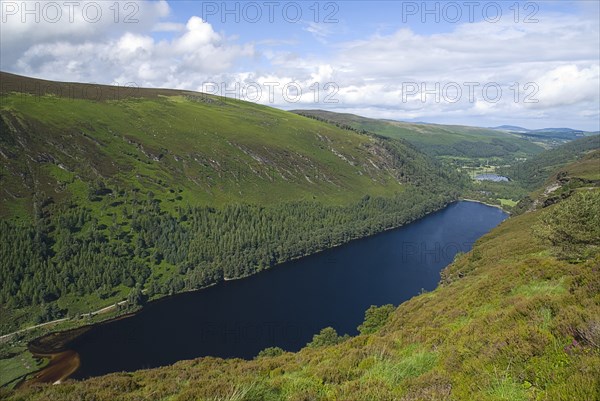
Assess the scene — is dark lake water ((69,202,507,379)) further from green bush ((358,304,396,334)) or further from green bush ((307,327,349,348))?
green bush ((358,304,396,334))

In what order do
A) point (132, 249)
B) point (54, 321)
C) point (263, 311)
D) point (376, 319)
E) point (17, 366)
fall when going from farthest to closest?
point (132, 249) < point (263, 311) < point (54, 321) < point (17, 366) < point (376, 319)

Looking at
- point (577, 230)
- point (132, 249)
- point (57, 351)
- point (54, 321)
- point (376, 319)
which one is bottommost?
point (57, 351)

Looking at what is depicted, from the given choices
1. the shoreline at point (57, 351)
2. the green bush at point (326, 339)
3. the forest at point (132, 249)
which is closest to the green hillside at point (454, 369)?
the green bush at point (326, 339)

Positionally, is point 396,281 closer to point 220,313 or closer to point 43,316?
point 220,313

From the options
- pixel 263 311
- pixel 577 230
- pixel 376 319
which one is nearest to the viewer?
pixel 577 230

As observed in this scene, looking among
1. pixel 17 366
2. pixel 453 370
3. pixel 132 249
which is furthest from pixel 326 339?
pixel 132 249

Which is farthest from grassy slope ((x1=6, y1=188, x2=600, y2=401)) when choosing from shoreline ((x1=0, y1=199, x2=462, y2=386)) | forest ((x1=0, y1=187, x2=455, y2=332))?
forest ((x1=0, y1=187, x2=455, y2=332))

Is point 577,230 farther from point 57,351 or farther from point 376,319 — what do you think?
point 57,351

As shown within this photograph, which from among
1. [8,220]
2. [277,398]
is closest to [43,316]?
[8,220]

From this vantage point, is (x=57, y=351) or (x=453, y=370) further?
(x=57, y=351)
